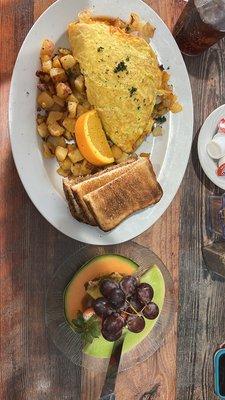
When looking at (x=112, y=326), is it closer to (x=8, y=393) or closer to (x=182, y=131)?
(x=8, y=393)

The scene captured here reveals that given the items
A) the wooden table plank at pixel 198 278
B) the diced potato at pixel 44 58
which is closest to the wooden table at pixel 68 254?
the wooden table plank at pixel 198 278

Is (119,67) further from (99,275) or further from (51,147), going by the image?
(99,275)

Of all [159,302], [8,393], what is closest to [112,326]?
[159,302]

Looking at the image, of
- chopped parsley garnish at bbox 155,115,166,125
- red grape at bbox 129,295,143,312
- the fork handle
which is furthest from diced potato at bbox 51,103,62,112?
the fork handle

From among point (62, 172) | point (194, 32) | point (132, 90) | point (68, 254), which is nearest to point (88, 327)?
point (68, 254)

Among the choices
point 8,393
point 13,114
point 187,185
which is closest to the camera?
point 13,114

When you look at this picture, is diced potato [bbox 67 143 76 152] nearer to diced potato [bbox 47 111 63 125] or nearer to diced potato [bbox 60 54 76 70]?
diced potato [bbox 47 111 63 125]
